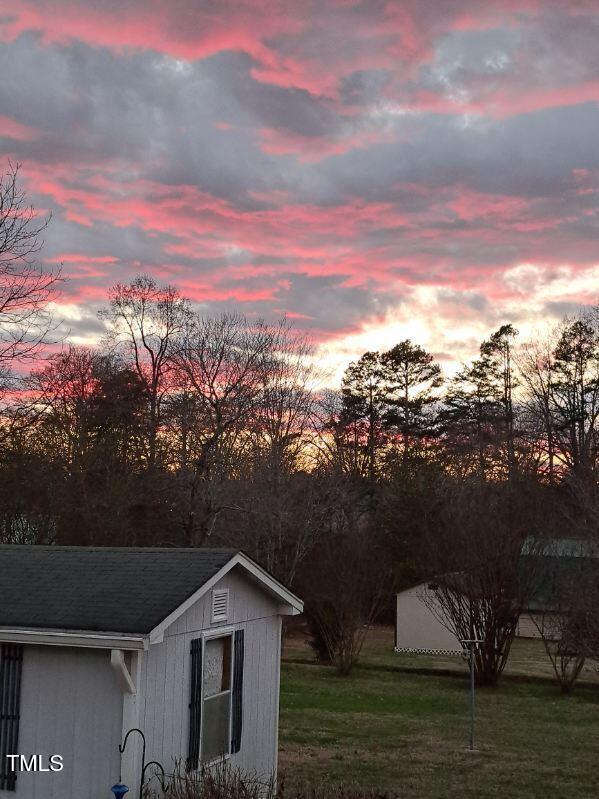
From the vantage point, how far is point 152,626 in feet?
26.6

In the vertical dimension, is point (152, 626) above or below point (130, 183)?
below

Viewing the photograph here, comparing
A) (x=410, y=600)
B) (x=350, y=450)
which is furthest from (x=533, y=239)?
(x=350, y=450)

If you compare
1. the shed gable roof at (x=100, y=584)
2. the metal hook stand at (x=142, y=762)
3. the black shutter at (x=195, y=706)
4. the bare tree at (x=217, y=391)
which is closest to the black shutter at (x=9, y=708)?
the shed gable roof at (x=100, y=584)

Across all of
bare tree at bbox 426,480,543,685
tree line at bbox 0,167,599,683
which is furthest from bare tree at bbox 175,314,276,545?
bare tree at bbox 426,480,543,685

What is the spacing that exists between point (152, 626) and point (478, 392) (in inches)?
1640

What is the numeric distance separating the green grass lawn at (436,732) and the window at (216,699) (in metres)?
2.16

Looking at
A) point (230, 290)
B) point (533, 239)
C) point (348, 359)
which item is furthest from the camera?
point (348, 359)

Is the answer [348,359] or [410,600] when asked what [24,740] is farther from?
[348,359]

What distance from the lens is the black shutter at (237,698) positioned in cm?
1002

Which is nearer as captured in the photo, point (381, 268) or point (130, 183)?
point (130, 183)

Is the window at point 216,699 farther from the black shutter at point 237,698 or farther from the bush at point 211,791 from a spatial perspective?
the bush at point 211,791

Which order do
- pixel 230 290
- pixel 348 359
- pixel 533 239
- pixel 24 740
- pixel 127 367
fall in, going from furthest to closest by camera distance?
pixel 348 359, pixel 127 367, pixel 230 290, pixel 533 239, pixel 24 740

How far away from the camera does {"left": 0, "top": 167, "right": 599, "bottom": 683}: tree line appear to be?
21.2m

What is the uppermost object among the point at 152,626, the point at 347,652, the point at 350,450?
the point at 350,450
